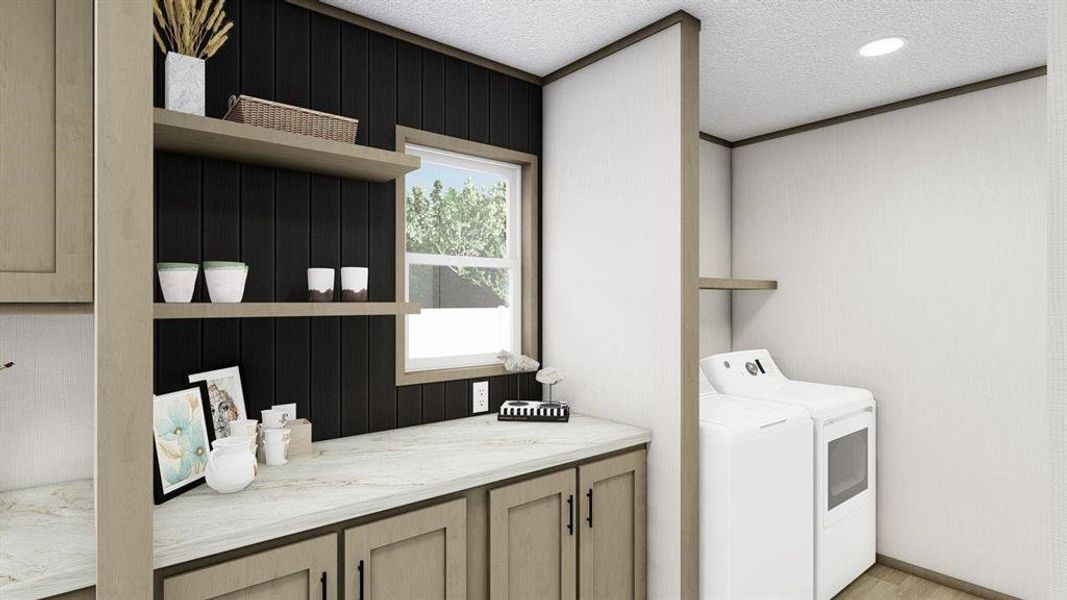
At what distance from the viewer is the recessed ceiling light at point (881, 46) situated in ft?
7.33

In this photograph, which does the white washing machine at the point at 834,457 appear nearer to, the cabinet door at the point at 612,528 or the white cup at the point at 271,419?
the cabinet door at the point at 612,528

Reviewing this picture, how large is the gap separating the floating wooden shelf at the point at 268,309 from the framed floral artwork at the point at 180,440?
25 cm

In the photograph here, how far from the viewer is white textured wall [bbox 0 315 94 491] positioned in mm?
1518

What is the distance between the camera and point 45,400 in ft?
5.15

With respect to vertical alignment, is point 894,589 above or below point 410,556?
below

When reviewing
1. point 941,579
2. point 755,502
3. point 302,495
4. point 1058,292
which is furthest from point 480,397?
point 941,579

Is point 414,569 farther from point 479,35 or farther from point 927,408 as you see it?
point 927,408

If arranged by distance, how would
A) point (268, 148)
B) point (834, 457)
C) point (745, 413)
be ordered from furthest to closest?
point (834, 457), point (745, 413), point (268, 148)

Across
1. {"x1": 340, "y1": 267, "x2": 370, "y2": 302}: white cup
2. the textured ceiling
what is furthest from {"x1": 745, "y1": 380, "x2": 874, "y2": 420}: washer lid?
{"x1": 340, "y1": 267, "x2": 370, "y2": 302}: white cup

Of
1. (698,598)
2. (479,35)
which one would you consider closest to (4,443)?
(479,35)

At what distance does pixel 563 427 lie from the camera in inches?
88.5

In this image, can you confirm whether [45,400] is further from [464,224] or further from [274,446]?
[464,224]

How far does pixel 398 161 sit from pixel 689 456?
1.48 m

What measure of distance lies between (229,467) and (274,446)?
0.97 feet
